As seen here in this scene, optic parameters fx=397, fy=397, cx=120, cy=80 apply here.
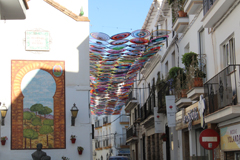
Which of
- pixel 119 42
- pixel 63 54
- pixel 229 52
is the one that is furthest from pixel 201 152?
pixel 63 54

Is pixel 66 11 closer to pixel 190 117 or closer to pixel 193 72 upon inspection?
pixel 193 72

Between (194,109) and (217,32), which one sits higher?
(217,32)

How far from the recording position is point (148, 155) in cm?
2917

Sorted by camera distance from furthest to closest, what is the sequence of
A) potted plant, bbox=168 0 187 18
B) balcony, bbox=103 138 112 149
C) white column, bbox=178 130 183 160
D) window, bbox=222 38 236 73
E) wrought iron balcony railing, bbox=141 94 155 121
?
1. balcony, bbox=103 138 112 149
2. wrought iron balcony railing, bbox=141 94 155 121
3. white column, bbox=178 130 183 160
4. potted plant, bbox=168 0 187 18
5. window, bbox=222 38 236 73

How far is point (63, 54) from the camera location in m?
17.0

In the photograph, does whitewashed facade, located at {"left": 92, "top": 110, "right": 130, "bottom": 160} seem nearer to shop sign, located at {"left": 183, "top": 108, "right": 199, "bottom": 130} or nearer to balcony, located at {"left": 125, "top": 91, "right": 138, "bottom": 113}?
balcony, located at {"left": 125, "top": 91, "right": 138, "bottom": 113}

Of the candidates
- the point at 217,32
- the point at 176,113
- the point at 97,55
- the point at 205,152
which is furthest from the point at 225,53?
the point at 97,55

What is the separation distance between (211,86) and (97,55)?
7.87 meters

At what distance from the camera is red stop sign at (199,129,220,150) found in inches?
482

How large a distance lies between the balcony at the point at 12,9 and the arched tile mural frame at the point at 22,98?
780cm

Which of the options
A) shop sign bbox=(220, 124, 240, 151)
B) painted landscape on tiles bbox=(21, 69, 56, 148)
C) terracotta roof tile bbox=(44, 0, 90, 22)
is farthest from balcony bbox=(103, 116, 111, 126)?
shop sign bbox=(220, 124, 240, 151)

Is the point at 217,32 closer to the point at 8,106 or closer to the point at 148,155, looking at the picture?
the point at 8,106

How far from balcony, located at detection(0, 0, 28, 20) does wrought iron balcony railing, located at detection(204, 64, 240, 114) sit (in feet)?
18.7

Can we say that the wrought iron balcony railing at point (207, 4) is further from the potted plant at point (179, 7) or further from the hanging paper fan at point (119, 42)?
the hanging paper fan at point (119, 42)
